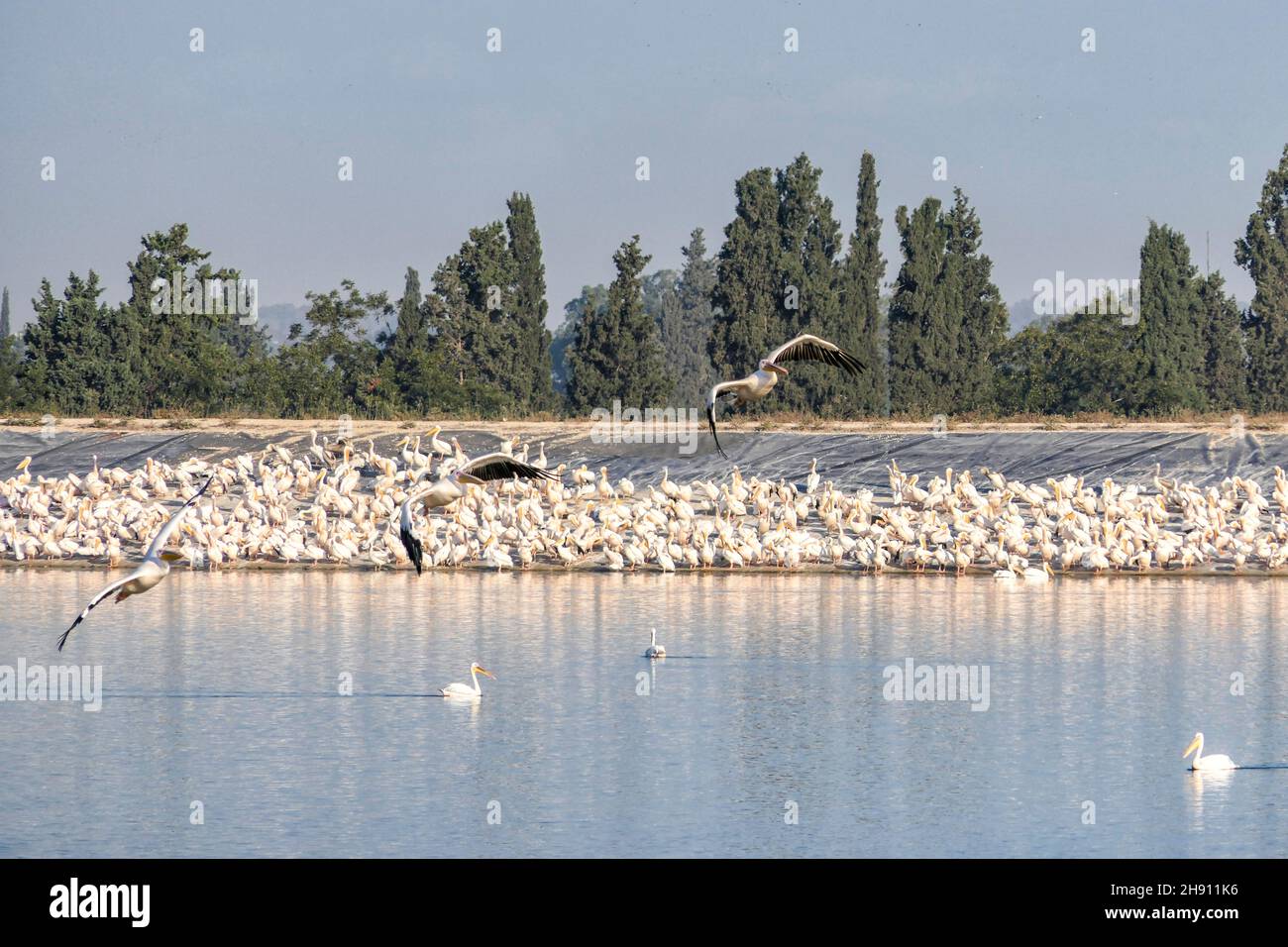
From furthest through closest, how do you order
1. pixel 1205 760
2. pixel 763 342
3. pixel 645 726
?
pixel 763 342, pixel 645 726, pixel 1205 760

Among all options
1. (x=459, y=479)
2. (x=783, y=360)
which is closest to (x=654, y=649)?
(x=459, y=479)

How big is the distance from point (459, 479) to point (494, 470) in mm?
404


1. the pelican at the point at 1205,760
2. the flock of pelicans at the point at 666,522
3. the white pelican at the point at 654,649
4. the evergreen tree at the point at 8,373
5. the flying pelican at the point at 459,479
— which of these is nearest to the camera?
the flying pelican at the point at 459,479

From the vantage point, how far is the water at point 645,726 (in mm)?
20125

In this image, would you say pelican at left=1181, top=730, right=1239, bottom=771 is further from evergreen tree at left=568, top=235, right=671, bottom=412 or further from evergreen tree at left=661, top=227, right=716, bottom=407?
evergreen tree at left=661, top=227, right=716, bottom=407

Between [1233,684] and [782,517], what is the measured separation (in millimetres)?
17622

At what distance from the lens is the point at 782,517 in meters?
45.3

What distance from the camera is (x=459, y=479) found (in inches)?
811

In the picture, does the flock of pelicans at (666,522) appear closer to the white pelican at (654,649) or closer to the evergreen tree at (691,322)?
the white pelican at (654,649)

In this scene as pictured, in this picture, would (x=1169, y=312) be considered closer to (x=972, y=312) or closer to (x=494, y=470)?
(x=972, y=312)

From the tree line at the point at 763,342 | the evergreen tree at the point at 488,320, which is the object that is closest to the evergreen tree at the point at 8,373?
the tree line at the point at 763,342

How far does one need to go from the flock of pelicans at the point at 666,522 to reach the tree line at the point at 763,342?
12.6 m

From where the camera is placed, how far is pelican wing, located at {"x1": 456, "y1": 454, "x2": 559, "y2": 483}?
66.3 feet

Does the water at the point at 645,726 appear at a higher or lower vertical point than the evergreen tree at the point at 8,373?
lower
